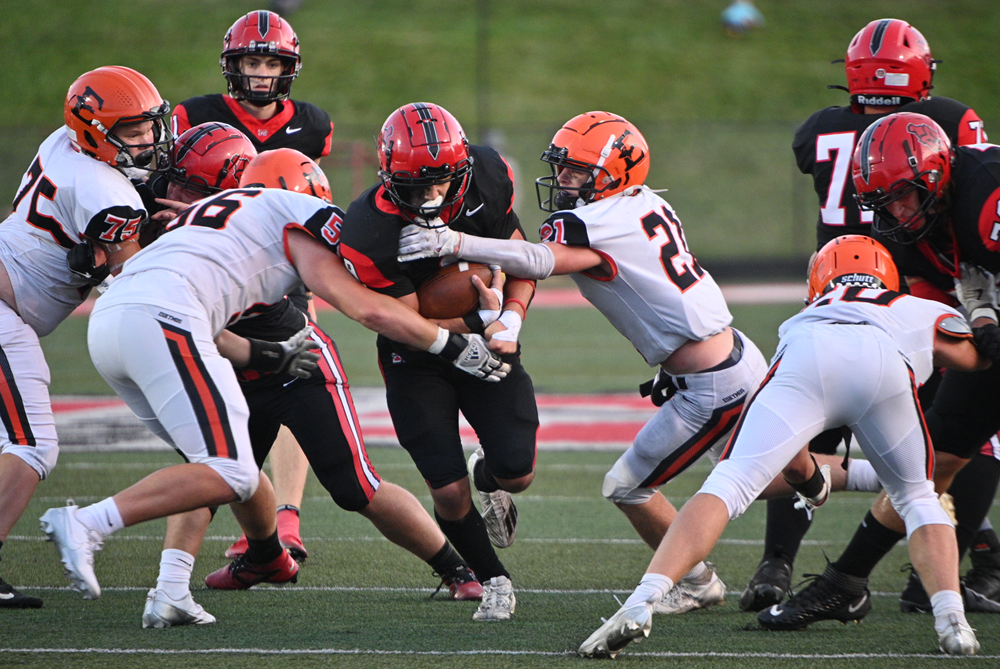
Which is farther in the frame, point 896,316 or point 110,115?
point 110,115

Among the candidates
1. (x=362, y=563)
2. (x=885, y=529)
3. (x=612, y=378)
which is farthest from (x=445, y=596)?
(x=612, y=378)

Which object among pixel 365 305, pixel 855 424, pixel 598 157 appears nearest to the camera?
pixel 855 424

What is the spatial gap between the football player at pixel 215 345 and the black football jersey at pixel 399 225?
60 mm

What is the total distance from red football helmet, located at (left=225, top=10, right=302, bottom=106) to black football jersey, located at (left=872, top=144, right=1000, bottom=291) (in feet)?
10.6

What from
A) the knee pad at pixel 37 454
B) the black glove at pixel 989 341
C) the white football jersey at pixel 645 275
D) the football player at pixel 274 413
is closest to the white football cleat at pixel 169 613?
the football player at pixel 274 413

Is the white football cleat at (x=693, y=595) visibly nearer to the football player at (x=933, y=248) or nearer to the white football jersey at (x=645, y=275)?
the football player at (x=933, y=248)

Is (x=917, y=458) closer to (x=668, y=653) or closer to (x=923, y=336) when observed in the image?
(x=923, y=336)

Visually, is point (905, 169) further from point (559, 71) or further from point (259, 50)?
point (559, 71)

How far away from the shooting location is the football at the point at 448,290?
3.98 metres

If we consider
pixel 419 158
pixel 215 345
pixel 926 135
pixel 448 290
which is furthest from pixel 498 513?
pixel 926 135

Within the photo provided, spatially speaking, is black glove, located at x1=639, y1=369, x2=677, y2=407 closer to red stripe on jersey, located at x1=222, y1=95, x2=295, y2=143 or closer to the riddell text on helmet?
the riddell text on helmet

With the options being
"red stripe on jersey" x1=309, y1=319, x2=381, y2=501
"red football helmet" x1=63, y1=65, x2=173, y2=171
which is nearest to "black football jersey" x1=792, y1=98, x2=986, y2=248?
"red stripe on jersey" x1=309, y1=319, x2=381, y2=501

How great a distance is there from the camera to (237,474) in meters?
3.43

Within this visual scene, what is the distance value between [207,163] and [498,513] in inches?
73.8
